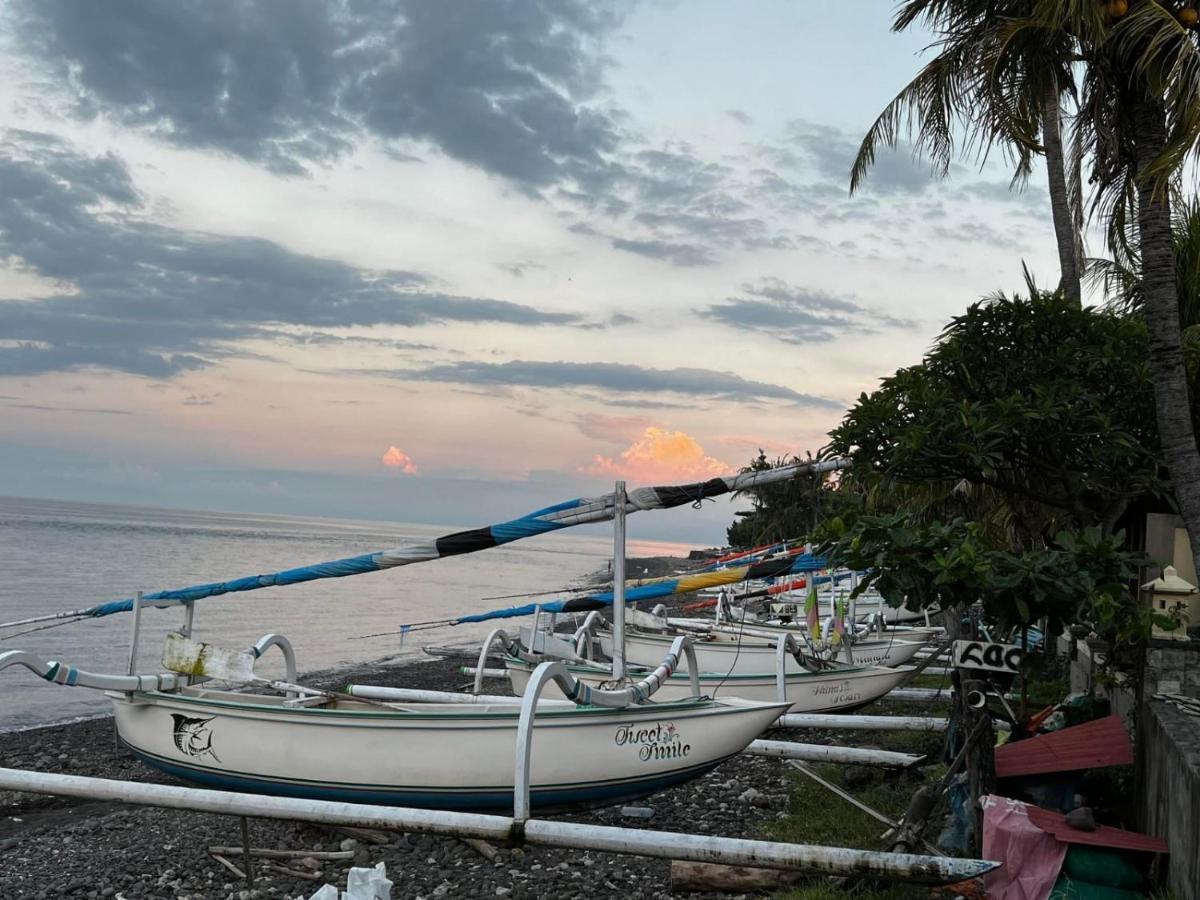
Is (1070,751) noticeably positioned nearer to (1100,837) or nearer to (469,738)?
(1100,837)

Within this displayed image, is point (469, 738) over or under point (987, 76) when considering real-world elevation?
under

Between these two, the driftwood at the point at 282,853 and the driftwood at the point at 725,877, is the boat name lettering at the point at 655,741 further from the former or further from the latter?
the driftwood at the point at 282,853

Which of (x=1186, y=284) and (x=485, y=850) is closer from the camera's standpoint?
(x=485, y=850)

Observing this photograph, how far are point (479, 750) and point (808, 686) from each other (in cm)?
676

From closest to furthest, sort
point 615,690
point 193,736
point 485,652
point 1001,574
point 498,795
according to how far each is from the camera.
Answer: point 1001,574
point 498,795
point 615,690
point 193,736
point 485,652

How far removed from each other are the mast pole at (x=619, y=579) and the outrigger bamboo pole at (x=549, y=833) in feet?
8.35

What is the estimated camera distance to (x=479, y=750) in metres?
8.65

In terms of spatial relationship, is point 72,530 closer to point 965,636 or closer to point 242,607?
point 242,607

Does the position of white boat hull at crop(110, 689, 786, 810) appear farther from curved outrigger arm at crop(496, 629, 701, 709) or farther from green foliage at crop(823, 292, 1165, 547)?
green foliage at crop(823, 292, 1165, 547)

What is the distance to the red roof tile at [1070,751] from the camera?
6.53 m

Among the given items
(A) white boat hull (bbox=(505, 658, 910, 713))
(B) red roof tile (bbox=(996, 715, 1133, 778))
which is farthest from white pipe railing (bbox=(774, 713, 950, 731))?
(B) red roof tile (bbox=(996, 715, 1133, 778))

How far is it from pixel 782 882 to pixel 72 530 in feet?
376

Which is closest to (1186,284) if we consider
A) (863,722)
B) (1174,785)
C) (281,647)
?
(863,722)

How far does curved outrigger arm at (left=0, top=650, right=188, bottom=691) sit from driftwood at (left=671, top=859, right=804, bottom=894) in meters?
5.83
